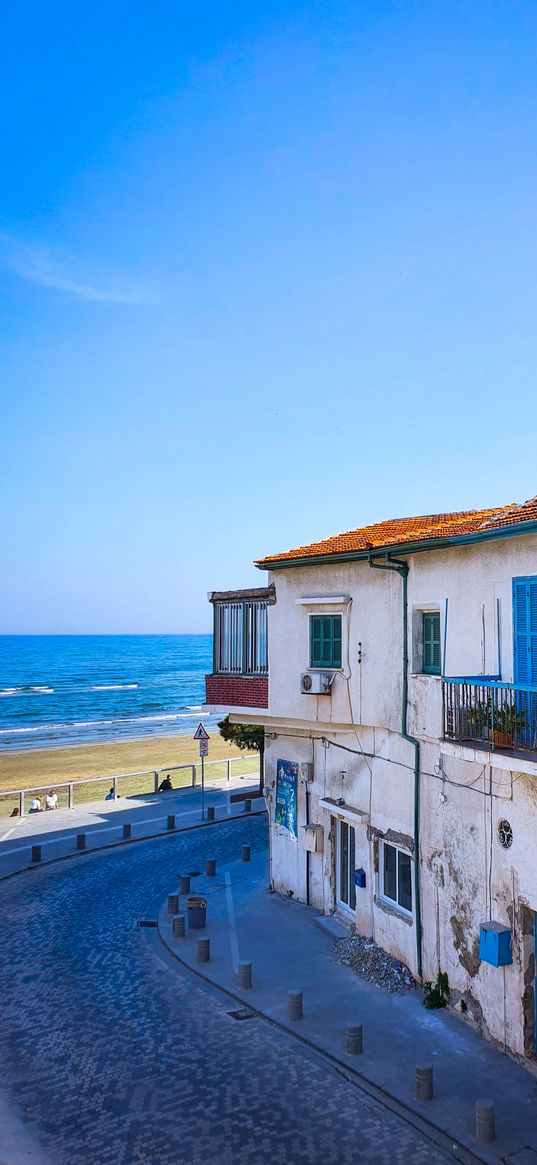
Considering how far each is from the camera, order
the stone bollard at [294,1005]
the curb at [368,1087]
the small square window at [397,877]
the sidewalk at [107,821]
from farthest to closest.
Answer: the sidewalk at [107,821] < the small square window at [397,877] < the stone bollard at [294,1005] < the curb at [368,1087]

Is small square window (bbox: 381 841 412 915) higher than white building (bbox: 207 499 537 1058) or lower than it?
lower

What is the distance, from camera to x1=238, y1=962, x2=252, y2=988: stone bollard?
14469mm

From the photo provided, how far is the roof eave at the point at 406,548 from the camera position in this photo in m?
11.6

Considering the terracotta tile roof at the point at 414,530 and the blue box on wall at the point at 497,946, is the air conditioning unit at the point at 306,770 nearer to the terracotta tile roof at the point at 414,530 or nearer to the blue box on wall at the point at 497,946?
the terracotta tile roof at the point at 414,530

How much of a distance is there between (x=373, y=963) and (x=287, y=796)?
196 inches

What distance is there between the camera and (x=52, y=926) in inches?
715

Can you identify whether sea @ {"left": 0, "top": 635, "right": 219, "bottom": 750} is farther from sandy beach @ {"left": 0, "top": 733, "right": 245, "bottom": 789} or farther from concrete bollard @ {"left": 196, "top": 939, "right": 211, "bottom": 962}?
concrete bollard @ {"left": 196, "top": 939, "right": 211, "bottom": 962}

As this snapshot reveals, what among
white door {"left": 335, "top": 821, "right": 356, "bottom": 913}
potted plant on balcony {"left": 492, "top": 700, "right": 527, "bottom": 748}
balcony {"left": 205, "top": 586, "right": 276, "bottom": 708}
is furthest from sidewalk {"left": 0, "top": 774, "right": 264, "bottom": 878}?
potted plant on balcony {"left": 492, "top": 700, "right": 527, "bottom": 748}

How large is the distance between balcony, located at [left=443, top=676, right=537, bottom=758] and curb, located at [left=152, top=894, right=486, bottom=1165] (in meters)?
4.91

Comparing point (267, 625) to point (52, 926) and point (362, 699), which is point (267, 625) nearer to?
point (362, 699)

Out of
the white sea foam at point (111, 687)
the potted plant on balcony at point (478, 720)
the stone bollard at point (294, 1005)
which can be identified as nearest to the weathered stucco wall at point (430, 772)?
the potted plant on balcony at point (478, 720)

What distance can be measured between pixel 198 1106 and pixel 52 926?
8.41m

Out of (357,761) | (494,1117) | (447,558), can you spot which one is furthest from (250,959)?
(447,558)

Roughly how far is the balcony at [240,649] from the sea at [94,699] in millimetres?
19783
